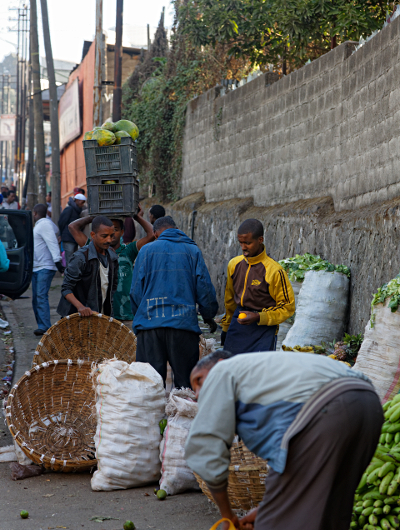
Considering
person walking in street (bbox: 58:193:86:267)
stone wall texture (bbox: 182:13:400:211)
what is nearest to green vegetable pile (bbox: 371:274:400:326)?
stone wall texture (bbox: 182:13:400:211)

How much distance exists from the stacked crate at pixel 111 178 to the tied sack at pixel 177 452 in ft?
9.48

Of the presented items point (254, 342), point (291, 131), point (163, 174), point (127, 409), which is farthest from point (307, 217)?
point (163, 174)

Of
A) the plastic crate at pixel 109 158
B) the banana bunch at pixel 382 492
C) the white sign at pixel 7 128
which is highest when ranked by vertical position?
the white sign at pixel 7 128

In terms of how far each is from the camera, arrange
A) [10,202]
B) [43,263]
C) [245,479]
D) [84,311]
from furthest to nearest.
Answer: [10,202] → [43,263] → [84,311] → [245,479]

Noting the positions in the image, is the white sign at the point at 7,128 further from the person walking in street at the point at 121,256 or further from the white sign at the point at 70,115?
the person walking in street at the point at 121,256

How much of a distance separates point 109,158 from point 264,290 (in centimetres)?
250

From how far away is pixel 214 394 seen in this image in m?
2.42

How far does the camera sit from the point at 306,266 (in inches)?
281

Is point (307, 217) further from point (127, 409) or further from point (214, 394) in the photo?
point (214, 394)

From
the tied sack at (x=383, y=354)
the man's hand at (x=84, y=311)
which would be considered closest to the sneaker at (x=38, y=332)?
the man's hand at (x=84, y=311)

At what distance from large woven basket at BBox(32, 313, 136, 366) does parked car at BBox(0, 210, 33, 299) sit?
149 inches

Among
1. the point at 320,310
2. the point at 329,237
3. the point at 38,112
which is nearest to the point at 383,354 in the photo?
the point at 320,310

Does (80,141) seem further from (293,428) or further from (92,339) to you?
(293,428)

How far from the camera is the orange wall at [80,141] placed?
2552 centimetres
